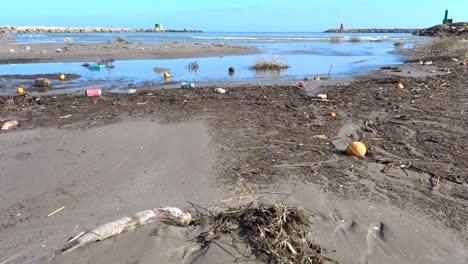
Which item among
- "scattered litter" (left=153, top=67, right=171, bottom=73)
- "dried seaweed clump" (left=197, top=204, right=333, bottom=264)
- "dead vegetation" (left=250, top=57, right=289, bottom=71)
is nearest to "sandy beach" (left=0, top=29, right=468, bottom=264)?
"dried seaweed clump" (left=197, top=204, right=333, bottom=264)

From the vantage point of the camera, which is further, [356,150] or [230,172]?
[356,150]

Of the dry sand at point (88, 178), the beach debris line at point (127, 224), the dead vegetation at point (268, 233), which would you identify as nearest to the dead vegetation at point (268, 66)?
the dry sand at point (88, 178)

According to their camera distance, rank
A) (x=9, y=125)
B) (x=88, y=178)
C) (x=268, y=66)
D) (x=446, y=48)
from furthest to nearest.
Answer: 1. (x=446, y=48)
2. (x=268, y=66)
3. (x=9, y=125)
4. (x=88, y=178)

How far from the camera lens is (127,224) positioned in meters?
3.56

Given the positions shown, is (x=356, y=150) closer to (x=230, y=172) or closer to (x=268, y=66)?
(x=230, y=172)

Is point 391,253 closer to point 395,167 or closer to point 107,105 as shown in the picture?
point 395,167

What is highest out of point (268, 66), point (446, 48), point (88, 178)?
point (446, 48)

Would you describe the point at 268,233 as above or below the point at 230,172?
above

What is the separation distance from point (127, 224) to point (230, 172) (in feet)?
6.74

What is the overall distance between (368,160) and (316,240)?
8.30ft

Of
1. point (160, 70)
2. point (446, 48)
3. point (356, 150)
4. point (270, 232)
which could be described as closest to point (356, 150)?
point (356, 150)

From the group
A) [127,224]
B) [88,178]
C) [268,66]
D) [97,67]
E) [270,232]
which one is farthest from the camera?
[268,66]

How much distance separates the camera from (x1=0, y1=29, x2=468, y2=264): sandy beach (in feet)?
11.8

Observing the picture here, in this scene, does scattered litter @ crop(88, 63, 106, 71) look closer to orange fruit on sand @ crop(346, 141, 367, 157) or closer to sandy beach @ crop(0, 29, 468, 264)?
sandy beach @ crop(0, 29, 468, 264)
